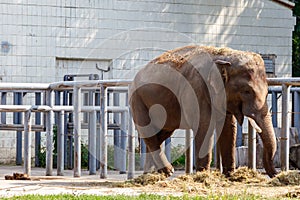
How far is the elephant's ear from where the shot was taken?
12783 millimetres

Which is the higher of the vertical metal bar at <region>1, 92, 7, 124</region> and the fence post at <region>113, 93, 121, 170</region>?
the vertical metal bar at <region>1, 92, 7, 124</region>

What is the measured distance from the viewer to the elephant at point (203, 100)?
41.5 ft

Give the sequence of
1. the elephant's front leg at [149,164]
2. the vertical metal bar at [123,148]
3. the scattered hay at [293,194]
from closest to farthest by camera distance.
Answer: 1. the scattered hay at [293,194]
2. the elephant's front leg at [149,164]
3. the vertical metal bar at [123,148]

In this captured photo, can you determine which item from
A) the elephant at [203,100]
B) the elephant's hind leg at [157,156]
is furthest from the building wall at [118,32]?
the elephant at [203,100]

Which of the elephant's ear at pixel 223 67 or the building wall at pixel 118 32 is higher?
the building wall at pixel 118 32

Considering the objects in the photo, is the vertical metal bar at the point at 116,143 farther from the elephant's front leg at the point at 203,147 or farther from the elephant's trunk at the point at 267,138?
the elephant's trunk at the point at 267,138

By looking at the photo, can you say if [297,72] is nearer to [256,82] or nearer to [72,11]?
[72,11]

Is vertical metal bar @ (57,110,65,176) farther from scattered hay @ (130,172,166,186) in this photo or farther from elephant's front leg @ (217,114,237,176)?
elephant's front leg @ (217,114,237,176)

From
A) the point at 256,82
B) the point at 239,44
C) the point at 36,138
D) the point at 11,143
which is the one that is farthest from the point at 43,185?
the point at 239,44

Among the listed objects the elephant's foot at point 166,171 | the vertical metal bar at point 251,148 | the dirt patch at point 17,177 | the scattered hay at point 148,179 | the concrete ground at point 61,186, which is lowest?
the concrete ground at point 61,186

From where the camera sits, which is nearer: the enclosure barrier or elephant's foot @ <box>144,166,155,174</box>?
the enclosure barrier

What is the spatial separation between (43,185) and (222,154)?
251 centimetres

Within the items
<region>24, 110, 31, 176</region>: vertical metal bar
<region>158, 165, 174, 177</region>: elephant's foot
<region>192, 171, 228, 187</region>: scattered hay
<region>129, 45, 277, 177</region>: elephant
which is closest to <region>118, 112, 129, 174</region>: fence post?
<region>24, 110, 31, 176</region>: vertical metal bar

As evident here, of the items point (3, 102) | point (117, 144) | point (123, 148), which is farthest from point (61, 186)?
point (3, 102)
